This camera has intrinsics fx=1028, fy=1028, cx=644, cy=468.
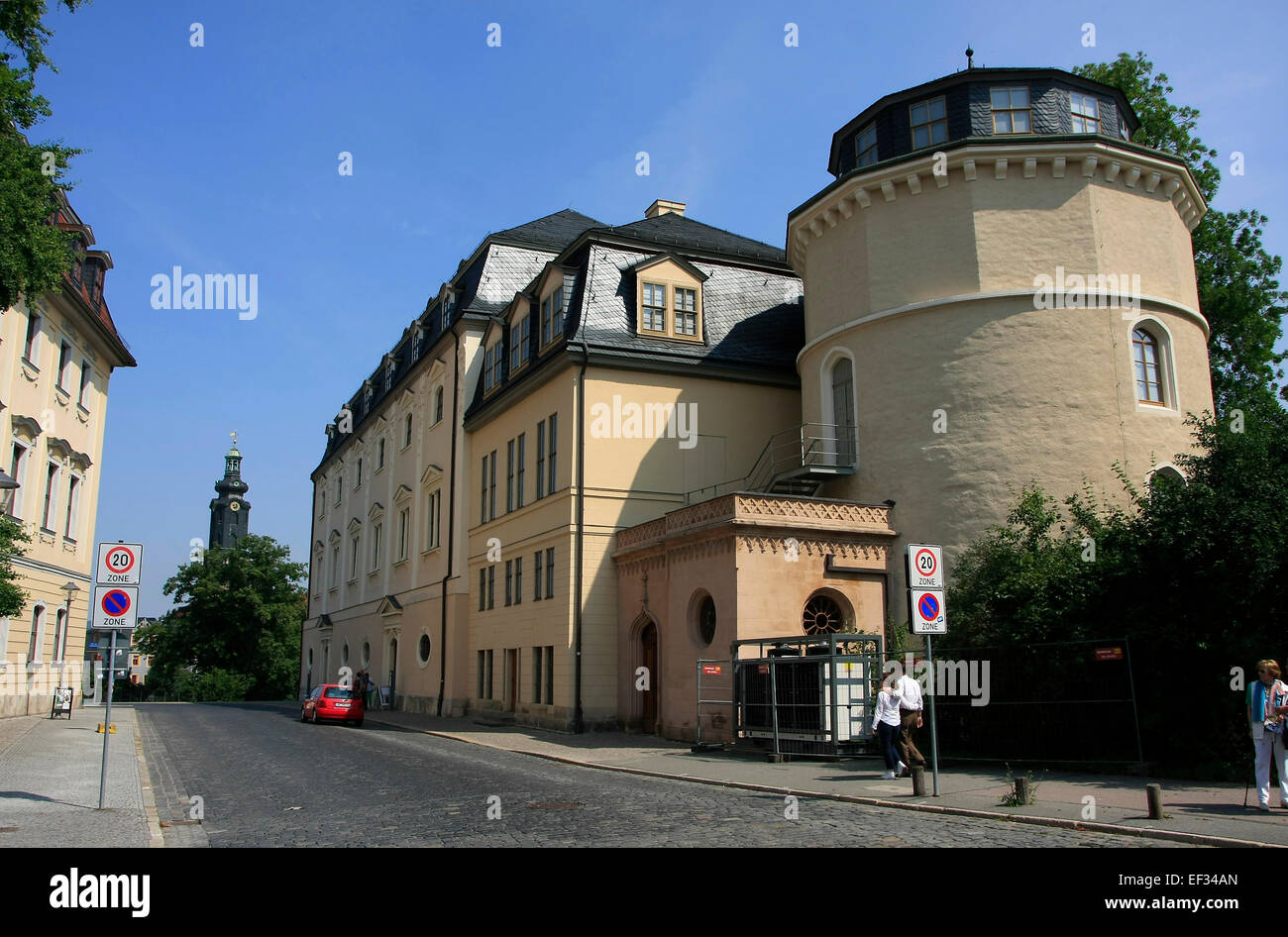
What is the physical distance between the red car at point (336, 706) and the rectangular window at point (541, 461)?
930cm

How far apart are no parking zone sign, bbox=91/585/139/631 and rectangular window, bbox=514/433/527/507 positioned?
61.6 ft

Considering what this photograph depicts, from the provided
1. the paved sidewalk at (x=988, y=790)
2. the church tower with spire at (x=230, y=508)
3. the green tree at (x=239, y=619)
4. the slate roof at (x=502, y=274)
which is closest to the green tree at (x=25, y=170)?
the paved sidewalk at (x=988, y=790)

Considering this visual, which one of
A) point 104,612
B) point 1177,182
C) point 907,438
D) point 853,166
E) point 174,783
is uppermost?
point 853,166

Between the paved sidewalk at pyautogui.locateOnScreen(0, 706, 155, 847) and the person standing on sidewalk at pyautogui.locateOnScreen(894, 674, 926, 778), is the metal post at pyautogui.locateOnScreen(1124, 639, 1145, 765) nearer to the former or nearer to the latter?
the person standing on sidewalk at pyautogui.locateOnScreen(894, 674, 926, 778)

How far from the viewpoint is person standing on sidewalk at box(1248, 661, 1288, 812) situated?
11.2m

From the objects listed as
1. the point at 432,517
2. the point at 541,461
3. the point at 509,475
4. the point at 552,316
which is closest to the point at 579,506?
the point at 541,461

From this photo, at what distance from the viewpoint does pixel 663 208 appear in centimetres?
3916

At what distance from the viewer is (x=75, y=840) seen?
951 cm

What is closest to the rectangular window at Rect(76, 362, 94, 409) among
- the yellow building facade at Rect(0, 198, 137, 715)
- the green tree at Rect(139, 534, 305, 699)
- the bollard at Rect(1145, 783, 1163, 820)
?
the yellow building facade at Rect(0, 198, 137, 715)

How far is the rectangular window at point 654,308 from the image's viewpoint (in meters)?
29.4

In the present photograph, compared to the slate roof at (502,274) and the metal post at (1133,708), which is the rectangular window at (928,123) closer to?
the metal post at (1133,708)
